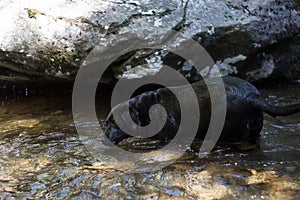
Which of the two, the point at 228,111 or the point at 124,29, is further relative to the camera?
the point at 124,29

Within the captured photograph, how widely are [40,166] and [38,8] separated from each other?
9.03 ft

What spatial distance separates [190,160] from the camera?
4.05 meters

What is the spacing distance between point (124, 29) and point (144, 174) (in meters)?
2.61

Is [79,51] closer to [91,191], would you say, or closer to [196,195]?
[91,191]

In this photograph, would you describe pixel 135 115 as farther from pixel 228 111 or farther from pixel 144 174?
pixel 228 111

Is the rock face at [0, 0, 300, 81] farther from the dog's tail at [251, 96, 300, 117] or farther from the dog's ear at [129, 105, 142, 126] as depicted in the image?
the dog's tail at [251, 96, 300, 117]

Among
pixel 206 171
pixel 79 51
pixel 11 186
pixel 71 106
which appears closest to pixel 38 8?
pixel 79 51

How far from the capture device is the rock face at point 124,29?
5.59 meters

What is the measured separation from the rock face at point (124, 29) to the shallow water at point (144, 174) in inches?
43.1

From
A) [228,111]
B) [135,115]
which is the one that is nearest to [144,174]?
[135,115]

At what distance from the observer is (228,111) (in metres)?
4.11

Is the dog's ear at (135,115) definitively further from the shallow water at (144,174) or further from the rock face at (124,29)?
the rock face at (124,29)

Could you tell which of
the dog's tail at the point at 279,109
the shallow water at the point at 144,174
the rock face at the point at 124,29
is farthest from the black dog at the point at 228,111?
the rock face at the point at 124,29

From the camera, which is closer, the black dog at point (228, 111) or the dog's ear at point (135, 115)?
the black dog at point (228, 111)
